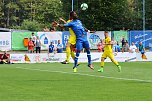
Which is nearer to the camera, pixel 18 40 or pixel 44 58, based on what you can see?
pixel 44 58

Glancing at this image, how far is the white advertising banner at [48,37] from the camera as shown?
156 feet

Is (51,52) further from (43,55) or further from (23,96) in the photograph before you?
(23,96)

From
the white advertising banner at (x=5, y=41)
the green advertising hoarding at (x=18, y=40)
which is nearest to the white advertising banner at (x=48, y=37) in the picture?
the green advertising hoarding at (x=18, y=40)

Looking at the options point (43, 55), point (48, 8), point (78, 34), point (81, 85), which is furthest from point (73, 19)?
point (48, 8)

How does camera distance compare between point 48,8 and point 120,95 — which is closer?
point 120,95

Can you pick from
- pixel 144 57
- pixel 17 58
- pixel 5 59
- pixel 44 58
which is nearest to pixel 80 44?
pixel 5 59

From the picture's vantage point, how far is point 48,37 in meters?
47.8

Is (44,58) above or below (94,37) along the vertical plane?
below

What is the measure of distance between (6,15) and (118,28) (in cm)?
4883

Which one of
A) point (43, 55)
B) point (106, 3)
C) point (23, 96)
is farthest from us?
point (106, 3)

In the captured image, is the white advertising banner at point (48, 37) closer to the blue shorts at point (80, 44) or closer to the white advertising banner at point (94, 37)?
the white advertising banner at point (94, 37)

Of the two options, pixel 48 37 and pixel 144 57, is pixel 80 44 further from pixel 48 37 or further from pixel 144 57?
pixel 48 37

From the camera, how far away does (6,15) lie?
11000 cm

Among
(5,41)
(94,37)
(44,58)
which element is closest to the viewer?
(44,58)
